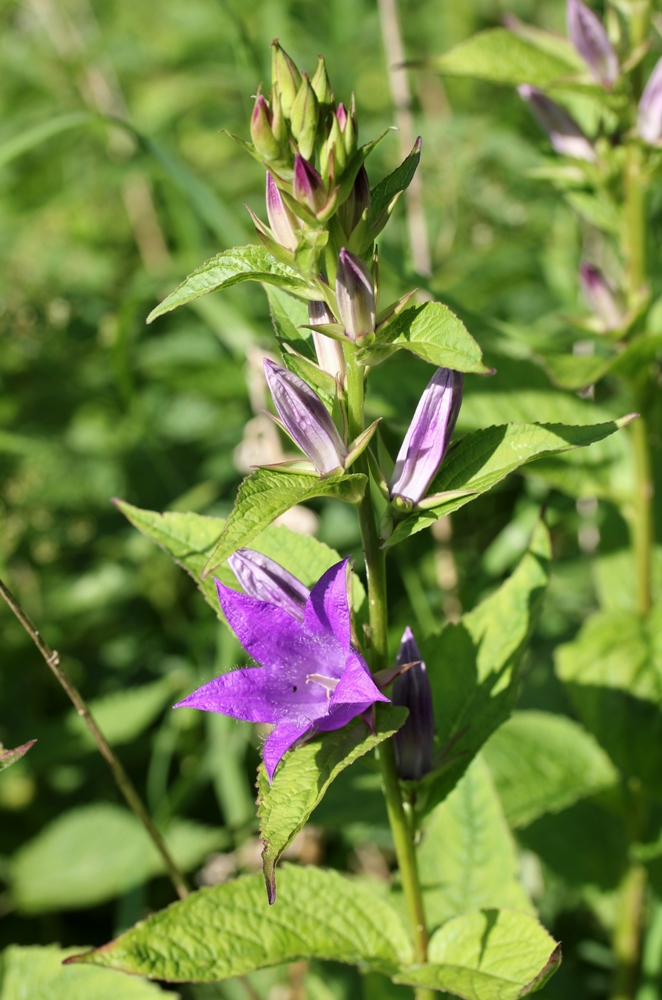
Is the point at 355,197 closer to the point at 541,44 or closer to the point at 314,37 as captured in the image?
the point at 541,44

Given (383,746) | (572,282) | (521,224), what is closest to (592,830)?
(383,746)

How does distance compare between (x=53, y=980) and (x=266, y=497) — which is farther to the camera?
(x=53, y=980)

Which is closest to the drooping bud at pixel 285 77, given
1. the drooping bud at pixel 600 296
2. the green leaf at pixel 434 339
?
the green leaf at pixel 434 339

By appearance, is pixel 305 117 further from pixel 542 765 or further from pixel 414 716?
pixel 542 765

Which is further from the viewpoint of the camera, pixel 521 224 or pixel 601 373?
pixel 521 224

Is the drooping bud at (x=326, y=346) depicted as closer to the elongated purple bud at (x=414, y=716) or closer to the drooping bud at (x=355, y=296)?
the drooping bud at (x=355, y=296)

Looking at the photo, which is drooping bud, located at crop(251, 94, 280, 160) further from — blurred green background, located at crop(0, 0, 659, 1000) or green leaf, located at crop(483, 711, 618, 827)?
green leaf, located at crop(483, 711, 618, 827)

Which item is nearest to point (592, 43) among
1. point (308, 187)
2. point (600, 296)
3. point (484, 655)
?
point (600, 296)
